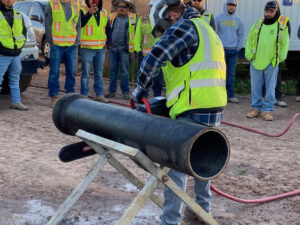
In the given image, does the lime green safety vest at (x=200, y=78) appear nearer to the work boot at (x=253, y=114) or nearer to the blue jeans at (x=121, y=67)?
the work boot at (x=253, y=114)

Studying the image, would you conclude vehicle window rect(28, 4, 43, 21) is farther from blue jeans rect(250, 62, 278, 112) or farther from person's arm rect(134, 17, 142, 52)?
blue jeans rect(250, 62, 278, 112)

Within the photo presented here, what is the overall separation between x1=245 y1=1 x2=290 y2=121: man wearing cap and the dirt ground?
117cm

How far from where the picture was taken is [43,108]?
25.4 ft

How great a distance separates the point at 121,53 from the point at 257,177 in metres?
4.58

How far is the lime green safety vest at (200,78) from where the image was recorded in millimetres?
3195

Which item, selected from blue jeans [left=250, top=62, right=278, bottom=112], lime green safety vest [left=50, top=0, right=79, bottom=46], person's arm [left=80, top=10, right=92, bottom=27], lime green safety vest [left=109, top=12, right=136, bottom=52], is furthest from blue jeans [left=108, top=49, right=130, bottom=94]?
blue jeans [left=250, top=62, right=278, bottom=112]

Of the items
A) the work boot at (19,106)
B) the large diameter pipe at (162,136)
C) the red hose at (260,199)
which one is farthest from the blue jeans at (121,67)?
the large diameter pipe at (162,136)

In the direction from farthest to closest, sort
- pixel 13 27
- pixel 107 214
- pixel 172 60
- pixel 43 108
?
pixel 43 108, pixel 13 27, pixel 107 214, pixel 172 60

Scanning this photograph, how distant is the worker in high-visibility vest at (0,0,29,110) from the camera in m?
6.95

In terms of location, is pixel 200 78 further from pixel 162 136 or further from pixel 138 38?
pixel 138 38

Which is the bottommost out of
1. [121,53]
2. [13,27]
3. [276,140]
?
[276,140]

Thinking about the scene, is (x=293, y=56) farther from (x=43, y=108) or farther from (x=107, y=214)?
(x=107, y=214)

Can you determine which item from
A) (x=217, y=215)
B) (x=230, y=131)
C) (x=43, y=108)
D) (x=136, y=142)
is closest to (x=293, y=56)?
(x=230, y=131)

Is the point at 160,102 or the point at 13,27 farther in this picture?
the point at 13,27
